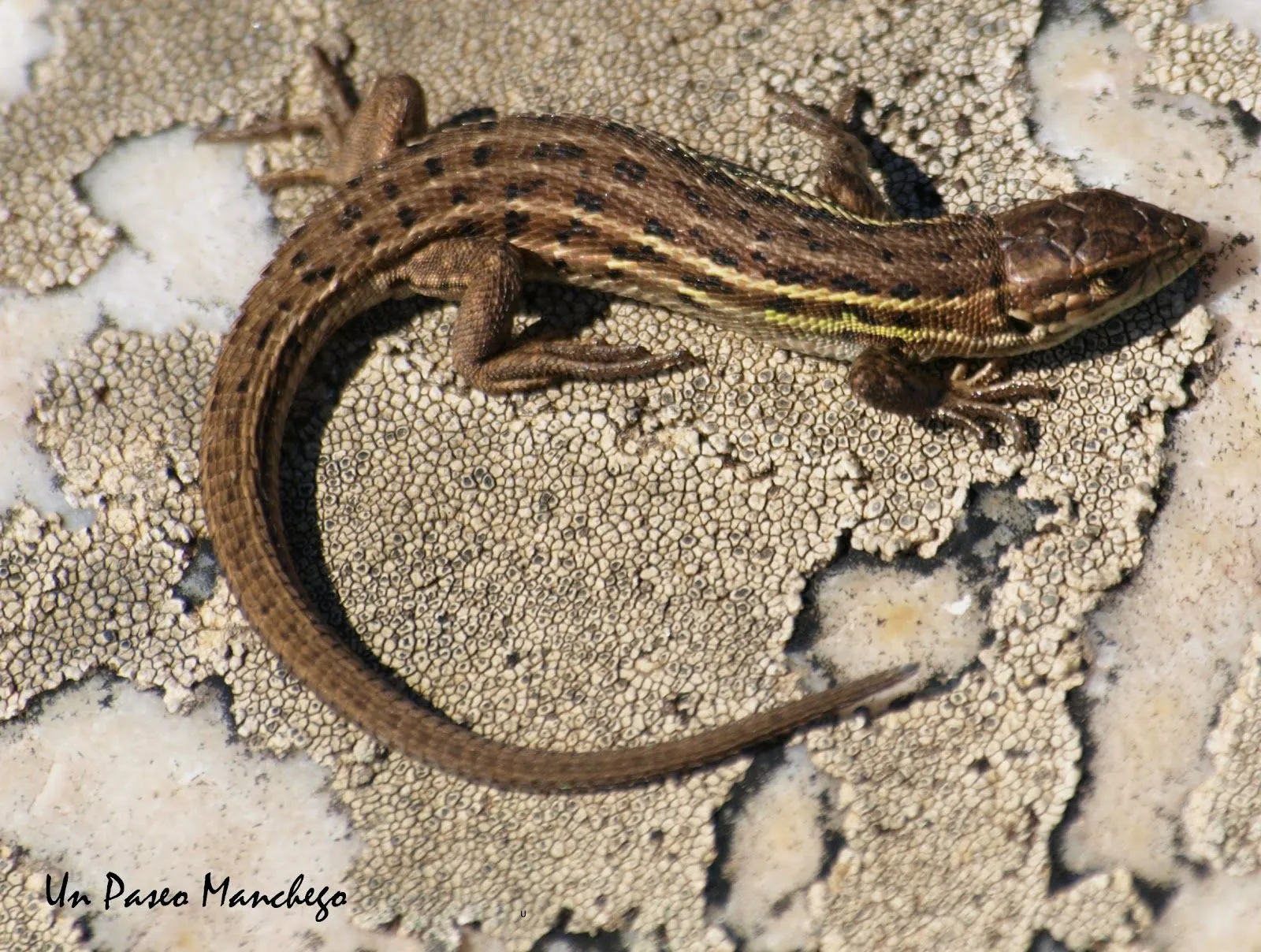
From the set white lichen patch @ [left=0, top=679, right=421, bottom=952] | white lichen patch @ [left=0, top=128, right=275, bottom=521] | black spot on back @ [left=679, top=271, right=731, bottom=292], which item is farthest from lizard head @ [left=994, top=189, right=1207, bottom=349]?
white lichen patch @ [left=0, top=679, right=421, bottom=952]

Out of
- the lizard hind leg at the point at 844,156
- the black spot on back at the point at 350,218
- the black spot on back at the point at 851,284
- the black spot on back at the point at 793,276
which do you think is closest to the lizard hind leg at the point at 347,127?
the black spot on back at the point at 350,218

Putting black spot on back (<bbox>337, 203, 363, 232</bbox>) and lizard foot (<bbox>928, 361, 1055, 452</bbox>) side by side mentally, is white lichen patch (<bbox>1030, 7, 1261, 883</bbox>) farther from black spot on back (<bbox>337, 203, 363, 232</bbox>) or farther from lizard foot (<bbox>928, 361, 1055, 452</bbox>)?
black spot on back (<bbox>337, 203, 363, 232</bbox>)

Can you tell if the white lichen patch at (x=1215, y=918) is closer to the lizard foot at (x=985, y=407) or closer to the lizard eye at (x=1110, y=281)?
the lizard foot at (x=985, y=407)

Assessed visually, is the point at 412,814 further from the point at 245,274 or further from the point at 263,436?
the point at 245,274

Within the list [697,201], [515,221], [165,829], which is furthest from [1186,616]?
[165,829]

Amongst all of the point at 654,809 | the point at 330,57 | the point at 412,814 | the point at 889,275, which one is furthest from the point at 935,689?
the point at 330,57

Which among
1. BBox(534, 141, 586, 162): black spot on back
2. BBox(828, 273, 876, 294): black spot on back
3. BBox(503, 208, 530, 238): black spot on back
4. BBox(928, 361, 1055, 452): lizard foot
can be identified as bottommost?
BBox(928, 361, 1055, 452): lizard foot

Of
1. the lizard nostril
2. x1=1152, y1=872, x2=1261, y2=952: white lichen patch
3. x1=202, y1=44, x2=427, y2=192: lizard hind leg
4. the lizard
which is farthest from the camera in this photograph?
x1=202, y1=44, x2=427, y2=192: lizard hind leg

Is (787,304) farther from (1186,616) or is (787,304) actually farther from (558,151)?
(1186,616)
